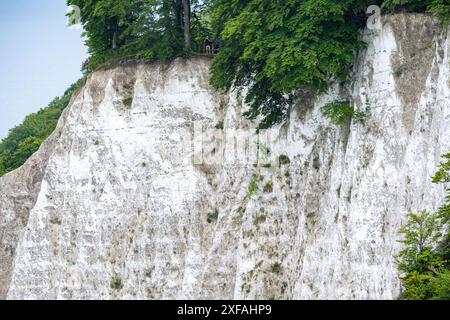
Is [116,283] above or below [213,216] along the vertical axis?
below

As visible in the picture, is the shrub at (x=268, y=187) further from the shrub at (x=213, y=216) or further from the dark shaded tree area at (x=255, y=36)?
the shrub at (x=213, y=216)

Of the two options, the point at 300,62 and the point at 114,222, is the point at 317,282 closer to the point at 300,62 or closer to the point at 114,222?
the point at 300,62

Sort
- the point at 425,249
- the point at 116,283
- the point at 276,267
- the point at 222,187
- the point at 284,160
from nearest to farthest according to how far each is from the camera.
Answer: the point at 425,249 < the point at 276,267 < the point at 284,160 < the point at 222,187 < the point at 116,283

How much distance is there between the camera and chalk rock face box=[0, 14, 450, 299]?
45.0m

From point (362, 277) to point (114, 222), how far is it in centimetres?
1744

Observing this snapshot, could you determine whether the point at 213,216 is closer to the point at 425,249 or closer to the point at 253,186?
the point at 253,186

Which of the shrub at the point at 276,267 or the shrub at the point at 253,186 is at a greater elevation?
the shrub at the point at 253,186

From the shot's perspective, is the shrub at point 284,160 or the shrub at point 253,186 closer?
the shrub at point 284,160

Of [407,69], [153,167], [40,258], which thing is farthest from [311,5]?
[40,258]

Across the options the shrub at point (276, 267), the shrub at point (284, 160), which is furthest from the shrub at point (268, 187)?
the shrub at point (276, 267)

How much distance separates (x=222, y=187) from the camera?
5488cm

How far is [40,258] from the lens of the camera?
6075cm

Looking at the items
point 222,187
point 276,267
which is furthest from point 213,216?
point 276,267

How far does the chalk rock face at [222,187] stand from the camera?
45031 millimetres
